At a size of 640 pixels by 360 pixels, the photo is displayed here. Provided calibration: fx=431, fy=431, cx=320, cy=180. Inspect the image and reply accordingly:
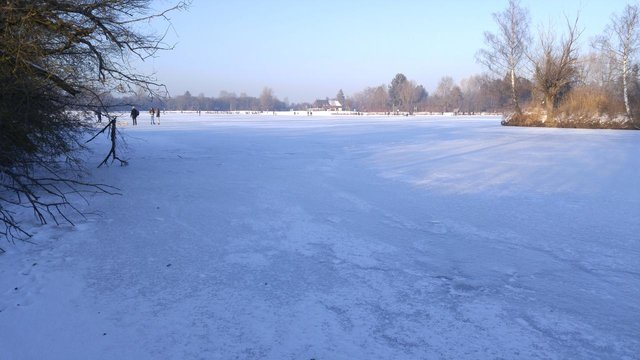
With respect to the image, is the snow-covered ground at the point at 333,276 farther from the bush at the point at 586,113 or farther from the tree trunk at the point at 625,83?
the tree trunk at the point at 625,83

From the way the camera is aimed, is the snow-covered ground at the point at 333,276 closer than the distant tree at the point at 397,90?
Yes

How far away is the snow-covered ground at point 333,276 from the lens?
10.9 ft

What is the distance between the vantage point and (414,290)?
425 centimetres

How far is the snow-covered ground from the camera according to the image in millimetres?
3318

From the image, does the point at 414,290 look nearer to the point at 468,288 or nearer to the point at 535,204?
the point at 468,288

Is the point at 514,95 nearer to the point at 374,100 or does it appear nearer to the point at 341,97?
the point at 374,100

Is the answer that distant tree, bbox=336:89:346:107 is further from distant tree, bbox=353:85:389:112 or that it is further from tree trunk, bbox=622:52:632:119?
tree trunk, bbox=622:52:632:119

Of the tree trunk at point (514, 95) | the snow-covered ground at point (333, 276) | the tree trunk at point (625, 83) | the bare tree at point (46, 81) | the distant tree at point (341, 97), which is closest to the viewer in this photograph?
the snow-covered ground at point (333, 276)

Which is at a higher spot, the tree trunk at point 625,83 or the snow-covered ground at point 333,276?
the tree trunk at point 625,83

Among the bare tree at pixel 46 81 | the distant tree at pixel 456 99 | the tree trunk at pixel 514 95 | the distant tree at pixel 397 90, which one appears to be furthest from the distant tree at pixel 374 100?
the bare tree at pixel 46 81

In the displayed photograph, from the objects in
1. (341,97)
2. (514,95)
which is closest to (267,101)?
(341,97)

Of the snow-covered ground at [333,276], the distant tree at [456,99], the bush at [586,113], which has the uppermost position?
the distant tree at [456,99]

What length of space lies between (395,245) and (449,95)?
140 m

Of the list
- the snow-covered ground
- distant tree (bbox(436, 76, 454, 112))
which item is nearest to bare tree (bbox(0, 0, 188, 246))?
the snow-covered ground
